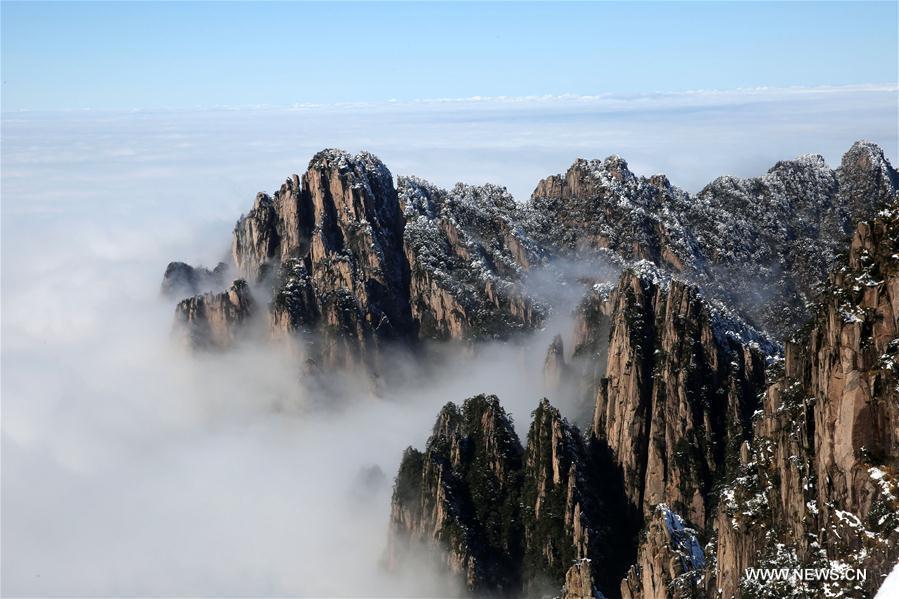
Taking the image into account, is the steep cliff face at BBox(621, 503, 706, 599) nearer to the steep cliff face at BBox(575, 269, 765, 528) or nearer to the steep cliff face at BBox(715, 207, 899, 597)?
the steep cliff face at BBox(715, 207, 899, 597)

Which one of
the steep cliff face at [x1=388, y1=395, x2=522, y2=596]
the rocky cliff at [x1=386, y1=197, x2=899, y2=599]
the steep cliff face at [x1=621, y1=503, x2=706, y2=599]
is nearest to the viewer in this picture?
the rocky cliff at [x1=386, y1=197, x2=899, y2=599]

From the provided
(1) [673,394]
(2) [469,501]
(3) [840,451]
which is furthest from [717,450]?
(3) [840,451]

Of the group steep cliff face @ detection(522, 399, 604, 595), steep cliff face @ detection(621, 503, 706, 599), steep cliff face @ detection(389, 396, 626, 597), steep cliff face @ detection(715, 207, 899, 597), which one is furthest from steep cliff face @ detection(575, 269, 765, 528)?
steep cliff face @ detection(715, 207, 899, 597)

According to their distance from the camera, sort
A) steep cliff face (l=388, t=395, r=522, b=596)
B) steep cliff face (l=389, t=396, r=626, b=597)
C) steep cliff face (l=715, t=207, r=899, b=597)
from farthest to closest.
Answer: steep cliff face (l=388, t=395, r=522, b=596) < steep cliff face (l=389, t=396, r=626, b=597) < steep cliff face (l=715, t=207, r=899, b=597)

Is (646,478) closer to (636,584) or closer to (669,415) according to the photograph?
(669,415)

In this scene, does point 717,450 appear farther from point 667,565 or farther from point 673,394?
point 667,565

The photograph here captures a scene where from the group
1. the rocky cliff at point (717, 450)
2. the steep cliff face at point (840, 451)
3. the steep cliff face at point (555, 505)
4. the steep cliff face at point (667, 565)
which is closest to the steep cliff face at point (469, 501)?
the rocky cliff at point (717, 450)

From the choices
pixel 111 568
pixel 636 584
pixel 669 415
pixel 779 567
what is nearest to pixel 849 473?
pixel 779 567
